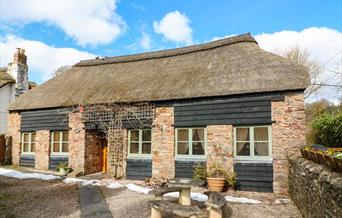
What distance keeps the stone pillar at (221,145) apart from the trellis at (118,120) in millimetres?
2491

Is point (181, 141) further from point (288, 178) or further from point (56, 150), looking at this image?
point (56, 150)

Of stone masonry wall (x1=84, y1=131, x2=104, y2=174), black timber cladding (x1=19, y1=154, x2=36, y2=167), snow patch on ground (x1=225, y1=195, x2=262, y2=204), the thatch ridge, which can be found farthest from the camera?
black timber cladding (x1=19, y1=154, x2=36, y2=167)

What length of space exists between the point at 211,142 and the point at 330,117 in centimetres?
465

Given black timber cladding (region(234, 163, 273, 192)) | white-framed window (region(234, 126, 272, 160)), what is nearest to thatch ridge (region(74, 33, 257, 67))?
white-framed window (region(234, 126, 272, 160))

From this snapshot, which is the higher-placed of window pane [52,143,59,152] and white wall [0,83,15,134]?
white wall [0,83,15,134]

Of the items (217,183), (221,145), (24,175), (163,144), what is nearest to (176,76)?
(163,144)

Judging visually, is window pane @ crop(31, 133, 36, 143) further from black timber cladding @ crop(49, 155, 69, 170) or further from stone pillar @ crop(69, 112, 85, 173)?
stone pillar @ crop(69, 112, 85, 173)

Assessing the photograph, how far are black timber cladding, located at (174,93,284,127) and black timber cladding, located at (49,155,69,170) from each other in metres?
5.86

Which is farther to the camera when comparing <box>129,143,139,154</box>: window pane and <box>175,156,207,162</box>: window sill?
<box>129,143,139,154</box>: window pane

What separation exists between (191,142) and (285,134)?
3.21 meters

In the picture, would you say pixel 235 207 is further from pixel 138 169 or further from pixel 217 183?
pixel 138 169

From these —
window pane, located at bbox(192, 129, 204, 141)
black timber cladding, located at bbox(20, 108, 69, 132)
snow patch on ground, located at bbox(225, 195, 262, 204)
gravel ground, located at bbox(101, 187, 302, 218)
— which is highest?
black timber cladding, located at bbox(20, 108, 69, 132)

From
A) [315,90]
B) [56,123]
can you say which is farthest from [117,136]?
[315,90]

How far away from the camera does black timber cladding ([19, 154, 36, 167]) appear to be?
45.9ft
